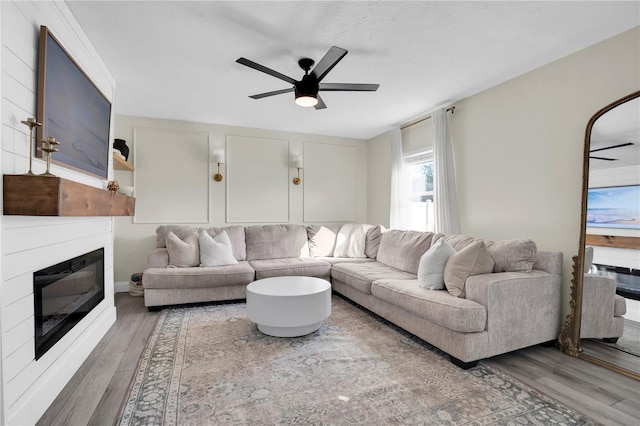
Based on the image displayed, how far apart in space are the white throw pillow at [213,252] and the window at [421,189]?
2.62 m

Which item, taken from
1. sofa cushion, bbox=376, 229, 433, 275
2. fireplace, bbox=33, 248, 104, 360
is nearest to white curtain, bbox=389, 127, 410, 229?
sofa cushion, bbox=376, 229, 433, 275

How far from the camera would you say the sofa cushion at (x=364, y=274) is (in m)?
3.29

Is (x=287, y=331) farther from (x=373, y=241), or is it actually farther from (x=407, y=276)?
(x=373, y=241)

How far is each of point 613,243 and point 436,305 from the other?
4.47 ft

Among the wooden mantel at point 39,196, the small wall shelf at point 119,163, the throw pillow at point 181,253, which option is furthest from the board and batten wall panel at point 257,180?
the wooden mantel at point 39,196

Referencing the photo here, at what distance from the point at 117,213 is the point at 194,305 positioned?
1.42m

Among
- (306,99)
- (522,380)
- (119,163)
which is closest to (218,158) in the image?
(119,163)

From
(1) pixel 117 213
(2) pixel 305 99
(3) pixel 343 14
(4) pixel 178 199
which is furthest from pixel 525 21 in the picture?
(4) pixel 178 199

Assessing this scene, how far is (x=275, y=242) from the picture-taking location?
14.8ft

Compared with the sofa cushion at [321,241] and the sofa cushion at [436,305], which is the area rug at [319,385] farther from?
the sofa cushion at [321,241]

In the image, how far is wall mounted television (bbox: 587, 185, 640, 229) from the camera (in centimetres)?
219

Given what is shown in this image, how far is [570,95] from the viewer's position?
2621mm

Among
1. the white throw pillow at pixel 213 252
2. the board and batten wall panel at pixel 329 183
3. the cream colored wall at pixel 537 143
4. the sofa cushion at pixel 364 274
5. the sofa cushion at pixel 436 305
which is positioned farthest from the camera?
the board and batten wall panel at pixel 329 183

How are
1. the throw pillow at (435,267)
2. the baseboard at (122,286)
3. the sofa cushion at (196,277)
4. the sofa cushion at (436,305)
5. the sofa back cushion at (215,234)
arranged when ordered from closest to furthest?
the sofa cushion at (436,305)
the throw pillow at (435,267)
the sofa cushion at (196,277)
the sofa back cushion at (215,234)
the baseboard at (122,286)
